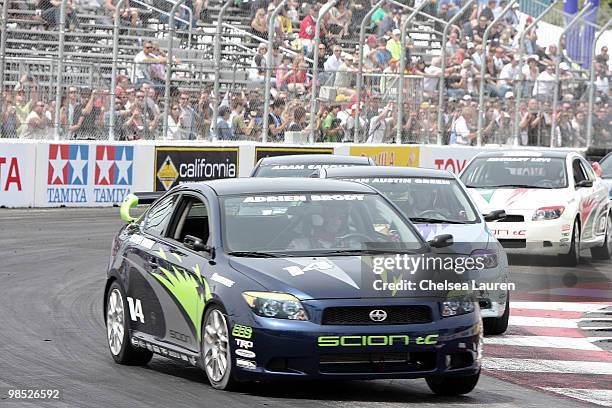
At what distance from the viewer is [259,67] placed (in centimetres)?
2780

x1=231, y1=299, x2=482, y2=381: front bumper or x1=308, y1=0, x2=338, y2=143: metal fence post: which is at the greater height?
x1=308, y1=0, x2=338, y2=143: metal fence post

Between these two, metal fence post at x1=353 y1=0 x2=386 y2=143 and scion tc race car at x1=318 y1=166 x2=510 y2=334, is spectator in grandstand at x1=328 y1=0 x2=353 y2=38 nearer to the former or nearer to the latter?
metal fence post at x1=353 y1=0 x2=386 y2=143

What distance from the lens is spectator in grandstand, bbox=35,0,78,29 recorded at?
1022 inches

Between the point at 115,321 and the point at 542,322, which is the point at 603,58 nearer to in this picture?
the point at 542,322

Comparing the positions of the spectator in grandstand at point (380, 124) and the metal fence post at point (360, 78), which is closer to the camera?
the metal fence post at point (360, 78)

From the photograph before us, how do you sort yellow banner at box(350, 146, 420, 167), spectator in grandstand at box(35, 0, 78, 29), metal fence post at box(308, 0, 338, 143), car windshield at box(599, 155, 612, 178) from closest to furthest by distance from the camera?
1. car windshield at box(599, 155, 612, 178)
2. spectator in grandstand at box(35, 0, 78, 29)
3. metal fence post at box(308, 0, 338, 143)
4. yellow banner at box(350, 146, 420, 167)

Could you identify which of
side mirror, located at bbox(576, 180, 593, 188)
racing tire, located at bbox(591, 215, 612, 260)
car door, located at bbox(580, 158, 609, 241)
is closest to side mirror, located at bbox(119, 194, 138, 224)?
side mirror, located at bbox(576, 180, 593, 188)

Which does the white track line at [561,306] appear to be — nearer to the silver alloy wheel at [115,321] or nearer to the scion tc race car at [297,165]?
the scion tc race car at [297,165]

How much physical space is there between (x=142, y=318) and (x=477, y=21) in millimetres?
22245

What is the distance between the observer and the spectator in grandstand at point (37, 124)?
80.8ft

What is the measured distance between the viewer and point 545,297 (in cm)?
1520

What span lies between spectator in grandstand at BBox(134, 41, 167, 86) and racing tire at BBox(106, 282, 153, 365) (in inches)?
644

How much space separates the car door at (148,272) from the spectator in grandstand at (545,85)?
22108 millimetres

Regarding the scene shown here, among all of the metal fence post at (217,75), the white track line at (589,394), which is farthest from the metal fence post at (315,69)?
the white track line at (589,394)
